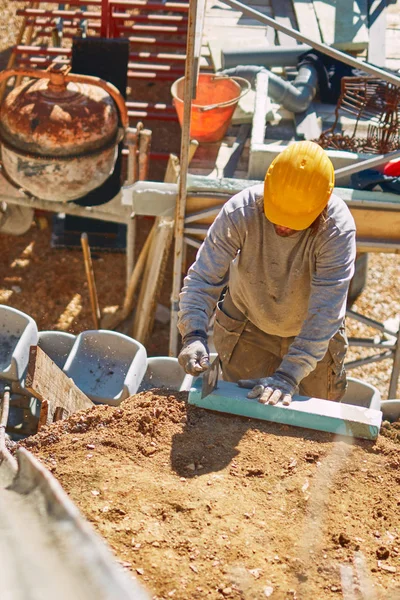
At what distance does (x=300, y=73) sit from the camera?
6836 mm

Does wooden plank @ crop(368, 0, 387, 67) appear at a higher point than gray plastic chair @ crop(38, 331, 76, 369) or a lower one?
higher

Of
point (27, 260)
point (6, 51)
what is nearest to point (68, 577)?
point (27, 260)

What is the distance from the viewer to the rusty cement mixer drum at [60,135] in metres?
6.53

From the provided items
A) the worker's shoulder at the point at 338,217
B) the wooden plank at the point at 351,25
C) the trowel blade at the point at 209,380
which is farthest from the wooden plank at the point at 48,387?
the wooden plank at the point at 351,25

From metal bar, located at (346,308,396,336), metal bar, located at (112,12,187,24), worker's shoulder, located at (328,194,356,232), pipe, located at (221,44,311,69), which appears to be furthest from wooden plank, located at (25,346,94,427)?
metal bar, located at (112,12,187,24)

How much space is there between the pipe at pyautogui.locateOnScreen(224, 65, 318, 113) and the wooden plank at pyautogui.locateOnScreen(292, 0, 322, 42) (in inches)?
35.7

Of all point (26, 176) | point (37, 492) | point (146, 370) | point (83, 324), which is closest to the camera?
point (37, 492)

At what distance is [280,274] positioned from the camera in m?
3.94

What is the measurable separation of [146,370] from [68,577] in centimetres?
402

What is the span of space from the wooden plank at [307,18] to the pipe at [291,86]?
2.98 ft

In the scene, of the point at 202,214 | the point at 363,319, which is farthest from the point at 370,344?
the point at 202,214

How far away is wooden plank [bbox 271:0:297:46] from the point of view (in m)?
7.65

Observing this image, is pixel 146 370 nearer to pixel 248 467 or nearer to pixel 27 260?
pixel 248 467

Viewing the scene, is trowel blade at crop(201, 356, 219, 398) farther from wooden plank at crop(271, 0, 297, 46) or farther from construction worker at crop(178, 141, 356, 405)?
wooden plank at crop(271, 0, 297, 46)
